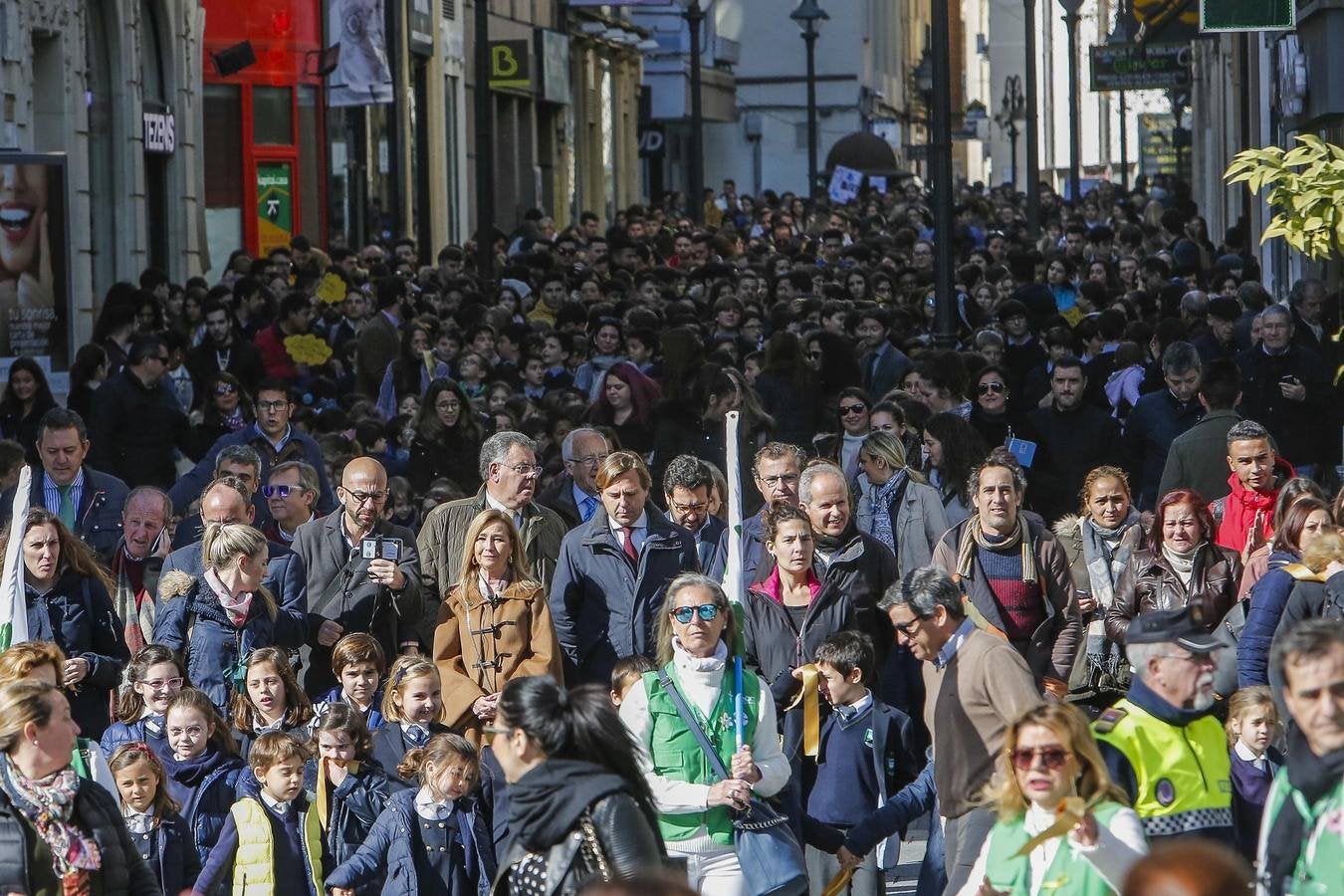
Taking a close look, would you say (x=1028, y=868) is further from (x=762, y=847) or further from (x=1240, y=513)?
(x=1240, y=513)

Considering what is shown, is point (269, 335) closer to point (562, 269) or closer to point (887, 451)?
point (562, 269)

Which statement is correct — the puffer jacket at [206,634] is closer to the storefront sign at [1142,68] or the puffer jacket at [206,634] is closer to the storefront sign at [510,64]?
the storefront sign at [510,64]

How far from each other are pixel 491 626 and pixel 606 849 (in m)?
3.82

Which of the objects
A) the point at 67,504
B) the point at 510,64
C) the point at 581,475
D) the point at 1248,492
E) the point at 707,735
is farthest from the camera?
the point at 510,64

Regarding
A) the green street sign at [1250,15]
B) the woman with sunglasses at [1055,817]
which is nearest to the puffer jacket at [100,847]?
the woman with sunglasses at [1055,817]

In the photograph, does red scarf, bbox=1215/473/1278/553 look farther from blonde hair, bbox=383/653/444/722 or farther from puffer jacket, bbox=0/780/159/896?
puffer jacket, bbox=0/780/159/896

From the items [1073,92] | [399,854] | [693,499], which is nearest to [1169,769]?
[399,854]

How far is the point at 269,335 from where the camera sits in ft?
62.0

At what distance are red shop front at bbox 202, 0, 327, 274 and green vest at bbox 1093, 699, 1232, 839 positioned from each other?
24833 millimetres

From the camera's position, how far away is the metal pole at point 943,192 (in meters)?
18.4

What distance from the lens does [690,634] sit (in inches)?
296

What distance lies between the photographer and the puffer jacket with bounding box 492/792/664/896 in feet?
18.0

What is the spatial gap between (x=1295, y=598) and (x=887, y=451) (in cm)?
294

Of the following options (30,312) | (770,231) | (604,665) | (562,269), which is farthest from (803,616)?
(770,231)
